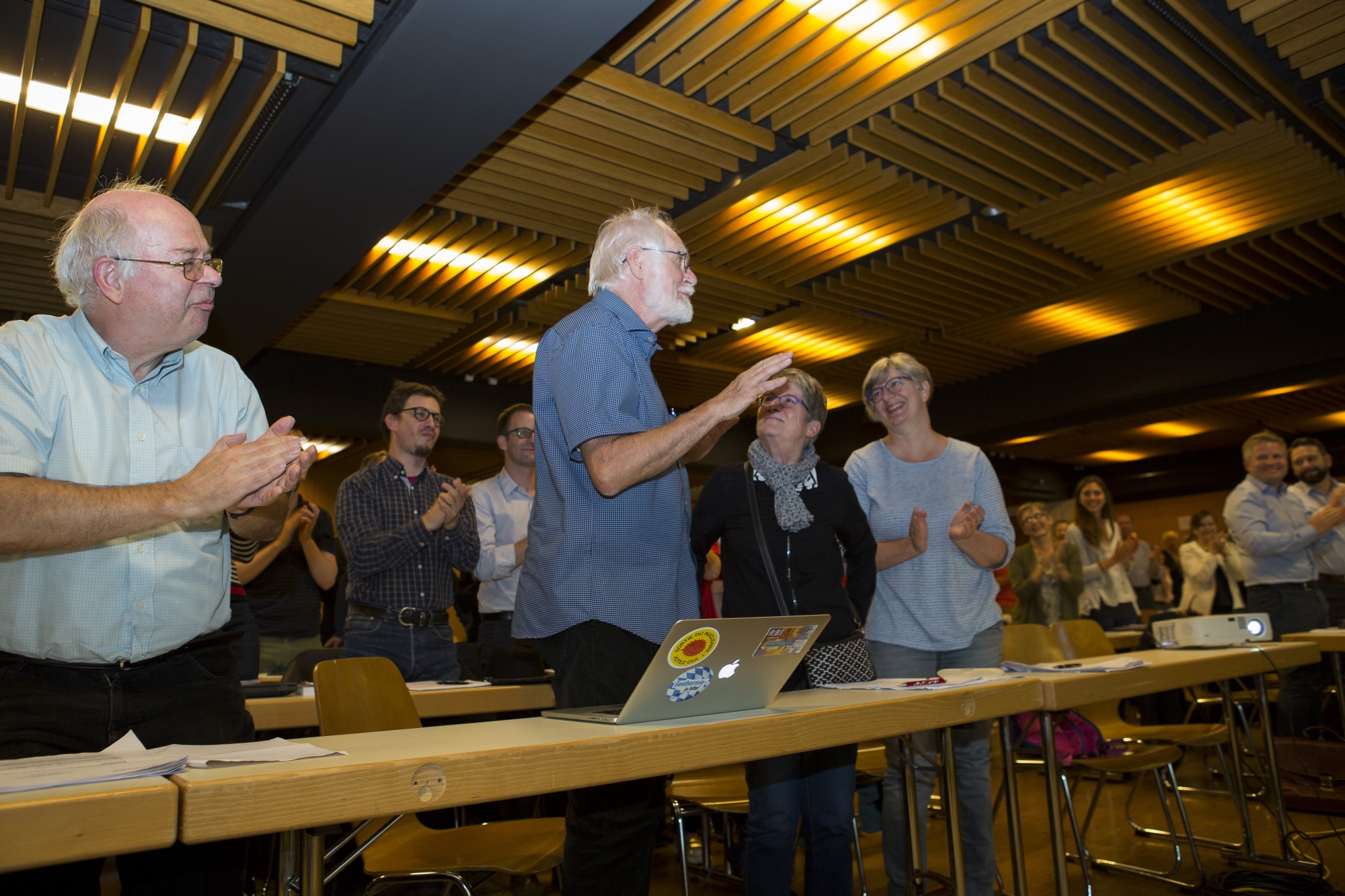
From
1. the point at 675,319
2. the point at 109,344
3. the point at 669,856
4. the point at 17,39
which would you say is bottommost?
the point at 669,856

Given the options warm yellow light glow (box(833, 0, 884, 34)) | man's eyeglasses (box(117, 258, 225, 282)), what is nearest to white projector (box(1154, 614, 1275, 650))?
warm yellow light glow (box(833, 0, 884, 34))

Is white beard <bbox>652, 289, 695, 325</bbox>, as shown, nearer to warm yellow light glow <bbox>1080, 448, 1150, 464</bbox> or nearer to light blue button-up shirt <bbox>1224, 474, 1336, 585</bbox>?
light blue button-up shirt <bbox>1224, 474, 1336, 585</bbox>

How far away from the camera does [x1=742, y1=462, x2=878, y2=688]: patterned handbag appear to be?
232 cm

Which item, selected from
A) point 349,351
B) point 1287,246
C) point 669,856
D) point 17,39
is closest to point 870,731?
point 669,856

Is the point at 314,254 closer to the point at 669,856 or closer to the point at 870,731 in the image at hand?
the point at 669,856

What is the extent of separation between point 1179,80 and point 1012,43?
93 centimetres

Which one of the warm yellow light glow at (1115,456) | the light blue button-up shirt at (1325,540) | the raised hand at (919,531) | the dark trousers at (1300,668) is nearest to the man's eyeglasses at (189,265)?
the raised hand at (919,531)

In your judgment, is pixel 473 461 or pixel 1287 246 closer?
pixel 1287 246

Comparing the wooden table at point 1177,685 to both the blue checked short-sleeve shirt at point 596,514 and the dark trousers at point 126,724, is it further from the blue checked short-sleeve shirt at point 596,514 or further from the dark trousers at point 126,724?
the dark trousers at point 126,724

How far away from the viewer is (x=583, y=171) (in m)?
5.13

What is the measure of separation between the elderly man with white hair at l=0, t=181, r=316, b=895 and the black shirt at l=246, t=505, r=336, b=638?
2.84 meters

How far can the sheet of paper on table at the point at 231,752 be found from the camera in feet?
3.22

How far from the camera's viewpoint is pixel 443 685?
2.80m

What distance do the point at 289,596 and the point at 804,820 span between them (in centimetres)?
316
